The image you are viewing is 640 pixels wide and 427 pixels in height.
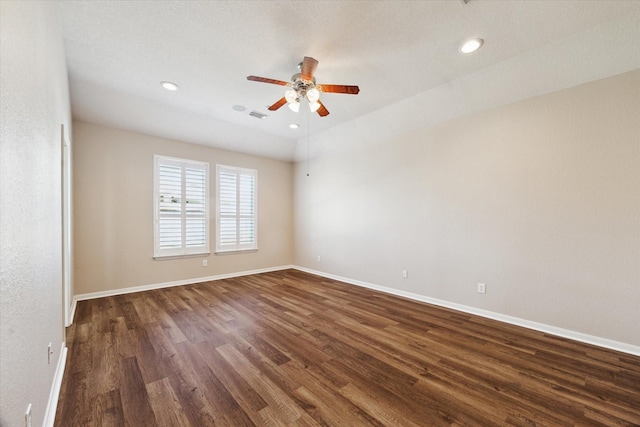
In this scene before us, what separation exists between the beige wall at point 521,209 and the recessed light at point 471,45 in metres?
1.11

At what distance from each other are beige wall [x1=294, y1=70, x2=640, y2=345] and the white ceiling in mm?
537

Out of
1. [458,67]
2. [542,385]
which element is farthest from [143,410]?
[458,67]

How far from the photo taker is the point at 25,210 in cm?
113

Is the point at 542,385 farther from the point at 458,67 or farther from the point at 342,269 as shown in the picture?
the point at 342,269

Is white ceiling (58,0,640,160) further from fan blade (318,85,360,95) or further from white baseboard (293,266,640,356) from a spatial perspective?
white baseboard (293,266,640,356)

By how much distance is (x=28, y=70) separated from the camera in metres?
1.19

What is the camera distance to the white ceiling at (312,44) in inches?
83.4

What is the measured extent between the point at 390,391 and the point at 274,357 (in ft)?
3.50

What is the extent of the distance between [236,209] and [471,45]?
16.1 feet

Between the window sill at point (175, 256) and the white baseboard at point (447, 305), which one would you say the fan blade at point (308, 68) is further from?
the window sill at point (175, 256)

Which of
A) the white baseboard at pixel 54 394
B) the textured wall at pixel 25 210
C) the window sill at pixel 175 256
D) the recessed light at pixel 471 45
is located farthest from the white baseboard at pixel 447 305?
the recessed light at pixel 471 45

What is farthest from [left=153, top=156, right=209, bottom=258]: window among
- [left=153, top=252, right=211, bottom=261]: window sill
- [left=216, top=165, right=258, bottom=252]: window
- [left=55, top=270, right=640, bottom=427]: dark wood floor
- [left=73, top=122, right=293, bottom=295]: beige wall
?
[left=55, top=270, right=640, bottom=427]: dark wood floor

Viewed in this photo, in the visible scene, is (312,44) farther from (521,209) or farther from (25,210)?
(521,209)

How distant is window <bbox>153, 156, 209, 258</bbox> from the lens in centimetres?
463
